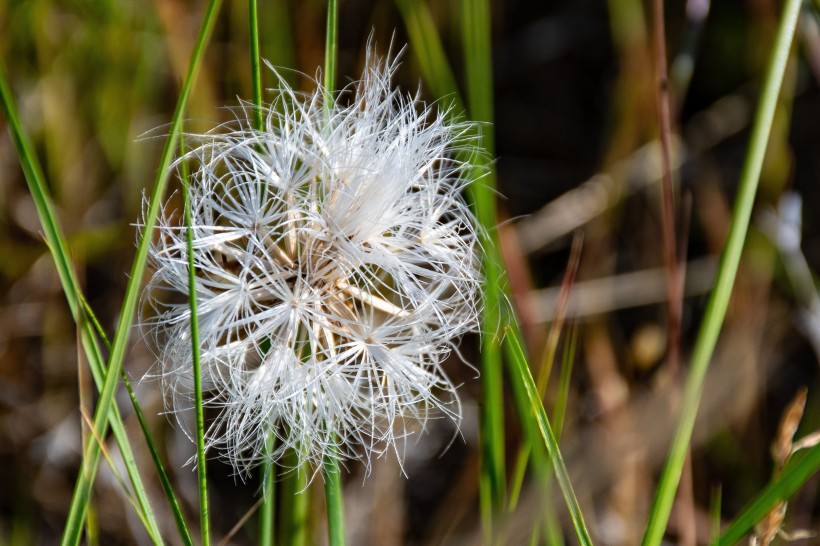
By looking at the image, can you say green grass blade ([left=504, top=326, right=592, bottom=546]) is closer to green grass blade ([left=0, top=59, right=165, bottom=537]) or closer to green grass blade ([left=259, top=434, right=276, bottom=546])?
green grass blade ([left=259, top=434, right=276, bottom=546])

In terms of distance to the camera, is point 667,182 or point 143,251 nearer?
point 143,251

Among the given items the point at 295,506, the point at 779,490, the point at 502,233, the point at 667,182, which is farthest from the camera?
the point at 502,233

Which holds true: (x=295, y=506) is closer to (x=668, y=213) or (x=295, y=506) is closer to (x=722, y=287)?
(x=722, y=287)

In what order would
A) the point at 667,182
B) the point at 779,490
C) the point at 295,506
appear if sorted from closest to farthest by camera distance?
the point at 779,490 < the point at 295,506 < the point at 667,182

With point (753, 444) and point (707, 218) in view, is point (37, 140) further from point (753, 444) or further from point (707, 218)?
point (753, 444)

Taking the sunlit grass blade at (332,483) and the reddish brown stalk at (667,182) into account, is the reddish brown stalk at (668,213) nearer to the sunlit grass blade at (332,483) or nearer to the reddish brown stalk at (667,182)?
the reddish brown stalk at (667,182)

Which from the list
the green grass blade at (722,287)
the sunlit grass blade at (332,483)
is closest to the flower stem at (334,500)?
the sunlit grass blade at (332,483)

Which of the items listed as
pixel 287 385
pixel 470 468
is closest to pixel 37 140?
pixel 470 468

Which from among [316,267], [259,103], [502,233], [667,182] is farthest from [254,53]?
[502,233]

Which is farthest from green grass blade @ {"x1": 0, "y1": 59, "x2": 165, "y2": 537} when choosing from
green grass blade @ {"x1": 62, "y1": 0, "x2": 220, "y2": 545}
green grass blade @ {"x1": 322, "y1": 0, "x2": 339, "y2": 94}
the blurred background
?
the blurred background
